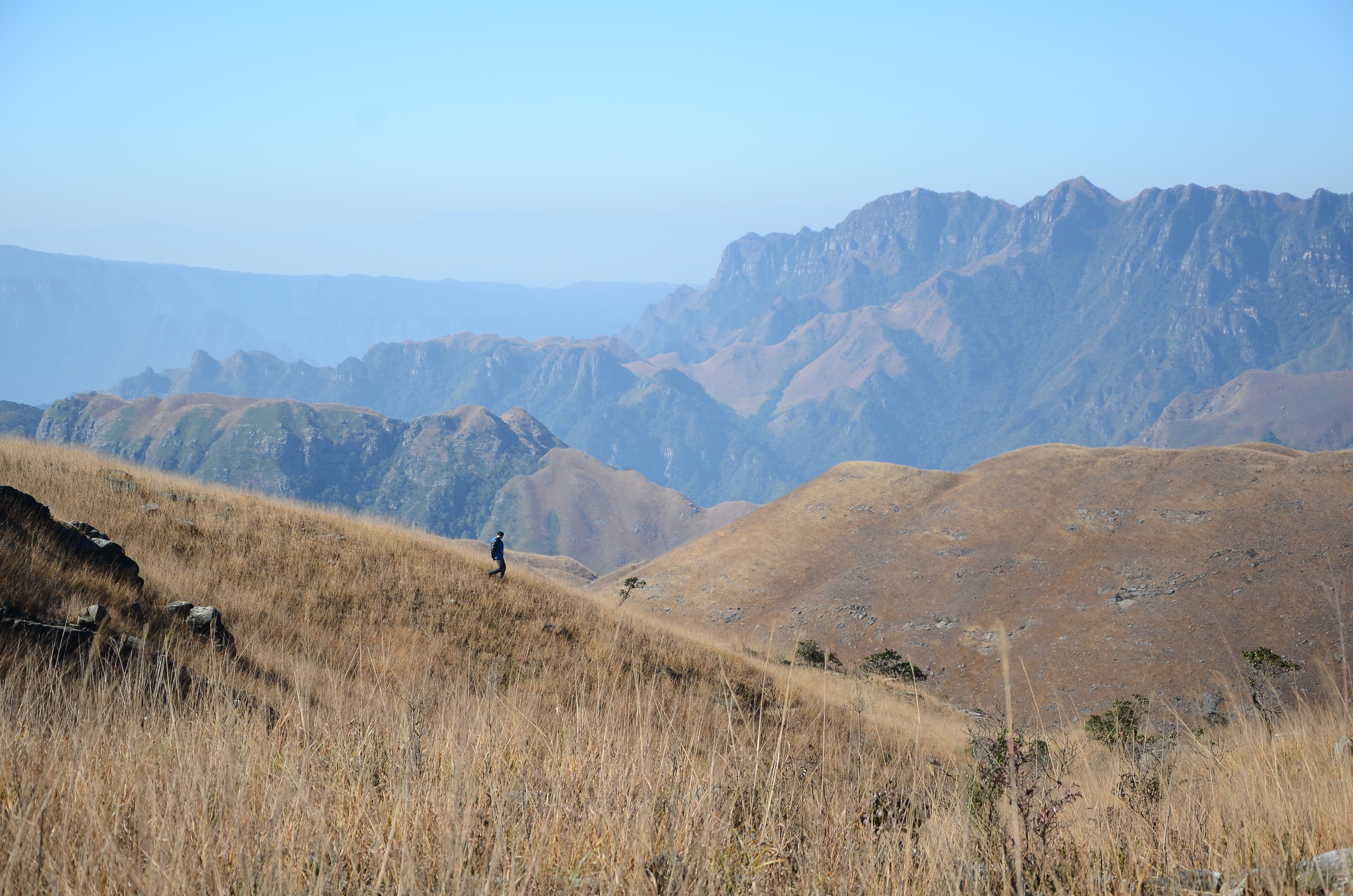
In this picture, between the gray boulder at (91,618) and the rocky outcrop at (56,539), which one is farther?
the rocky outcrop at (56,539)

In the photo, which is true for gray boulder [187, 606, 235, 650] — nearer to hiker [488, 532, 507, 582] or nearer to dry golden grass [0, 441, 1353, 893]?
dry golden grass [0, 441, 1353, 893]

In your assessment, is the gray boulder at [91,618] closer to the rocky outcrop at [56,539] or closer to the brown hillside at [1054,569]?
the rocky outcrop at [56,539]

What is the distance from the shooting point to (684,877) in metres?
2.77

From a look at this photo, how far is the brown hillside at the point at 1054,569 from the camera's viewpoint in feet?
105

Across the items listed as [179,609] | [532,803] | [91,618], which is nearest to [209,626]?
[179,609]

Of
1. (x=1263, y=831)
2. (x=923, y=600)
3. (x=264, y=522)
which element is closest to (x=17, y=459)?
(x=264, y=522)

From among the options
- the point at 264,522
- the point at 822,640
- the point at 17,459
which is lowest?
the point at 822,640

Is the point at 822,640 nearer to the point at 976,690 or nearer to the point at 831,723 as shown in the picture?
the point at 976,690

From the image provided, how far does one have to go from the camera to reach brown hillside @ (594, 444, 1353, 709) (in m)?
32.2

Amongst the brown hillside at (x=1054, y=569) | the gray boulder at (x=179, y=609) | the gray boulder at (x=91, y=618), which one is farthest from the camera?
the brown hillside at (x=1054, y=569)

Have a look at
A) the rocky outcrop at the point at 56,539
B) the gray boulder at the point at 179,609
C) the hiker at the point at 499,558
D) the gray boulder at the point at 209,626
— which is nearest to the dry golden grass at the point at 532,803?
the gray boulder at the point at 209,626

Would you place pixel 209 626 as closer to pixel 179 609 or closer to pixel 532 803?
pixel 179 609

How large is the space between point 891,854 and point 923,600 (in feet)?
138

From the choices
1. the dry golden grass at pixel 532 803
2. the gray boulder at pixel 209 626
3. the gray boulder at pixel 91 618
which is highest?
Result: the dry golden grass at pixel 532 803
